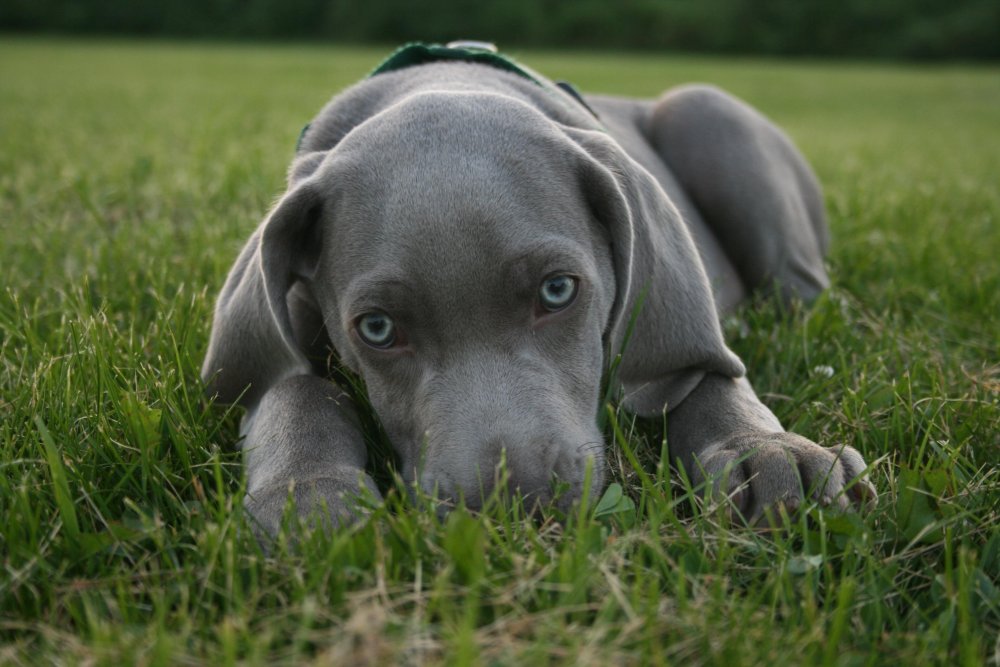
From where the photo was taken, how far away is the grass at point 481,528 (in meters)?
1.72

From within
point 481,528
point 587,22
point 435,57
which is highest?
point 587,22

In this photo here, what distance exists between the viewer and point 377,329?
263 centimetres

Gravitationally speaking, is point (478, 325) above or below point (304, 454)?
above

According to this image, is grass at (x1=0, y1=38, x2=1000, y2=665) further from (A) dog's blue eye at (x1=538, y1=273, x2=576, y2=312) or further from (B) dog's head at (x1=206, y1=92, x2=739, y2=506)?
(A) dog's blue eye at (x1=538, y1=273, x2=576, y2=312)

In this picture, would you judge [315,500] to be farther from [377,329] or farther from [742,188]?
[742,188]

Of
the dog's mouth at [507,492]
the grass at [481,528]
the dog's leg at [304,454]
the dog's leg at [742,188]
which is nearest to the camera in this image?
the grass at [481,528]

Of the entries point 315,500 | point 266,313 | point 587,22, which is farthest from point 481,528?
point 587,22

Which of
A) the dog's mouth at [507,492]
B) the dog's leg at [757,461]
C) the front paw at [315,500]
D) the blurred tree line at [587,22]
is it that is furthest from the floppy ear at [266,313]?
the blurred tree line at [587,22]

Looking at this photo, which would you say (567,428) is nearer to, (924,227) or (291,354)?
(291,354)

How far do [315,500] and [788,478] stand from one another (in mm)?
1124

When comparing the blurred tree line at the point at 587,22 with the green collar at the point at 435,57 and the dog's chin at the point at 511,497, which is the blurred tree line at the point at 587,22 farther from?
the dog's chin at the point at 511,497

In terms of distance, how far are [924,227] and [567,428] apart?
4084 mm

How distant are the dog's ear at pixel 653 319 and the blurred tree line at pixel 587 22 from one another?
4509cm

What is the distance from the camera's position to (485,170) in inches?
104
